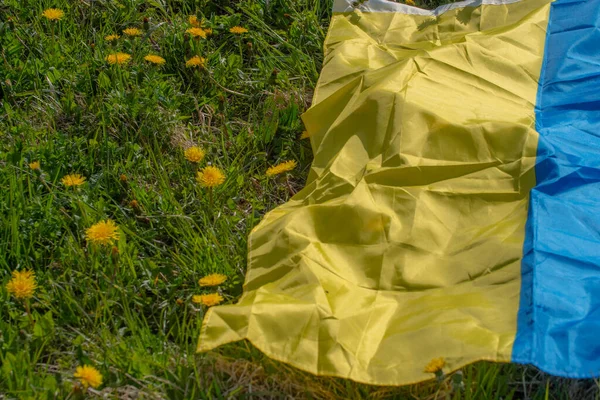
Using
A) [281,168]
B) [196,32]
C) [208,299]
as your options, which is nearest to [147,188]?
[281,168]

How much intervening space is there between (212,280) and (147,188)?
56 centimetres

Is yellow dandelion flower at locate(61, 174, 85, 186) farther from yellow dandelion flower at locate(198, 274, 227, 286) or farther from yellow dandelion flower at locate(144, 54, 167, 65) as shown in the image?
yellow dandelion flower at locate(144, 54, 167, 65)

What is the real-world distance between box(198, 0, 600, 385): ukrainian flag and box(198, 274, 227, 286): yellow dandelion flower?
0.07 m

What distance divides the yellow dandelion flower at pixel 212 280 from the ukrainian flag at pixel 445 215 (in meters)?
0.07

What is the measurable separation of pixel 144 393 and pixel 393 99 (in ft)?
3.71

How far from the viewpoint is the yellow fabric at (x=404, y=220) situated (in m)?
1.67

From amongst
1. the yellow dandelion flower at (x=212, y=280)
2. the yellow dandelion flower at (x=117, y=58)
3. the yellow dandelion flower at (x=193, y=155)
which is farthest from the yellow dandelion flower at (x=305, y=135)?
the yellow dandelion flower at (x=212, y=280)

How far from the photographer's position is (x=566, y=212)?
198 cm

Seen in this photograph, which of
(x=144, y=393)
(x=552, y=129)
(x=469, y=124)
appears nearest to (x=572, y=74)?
(x=552, y=129)

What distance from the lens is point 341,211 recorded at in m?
2.05

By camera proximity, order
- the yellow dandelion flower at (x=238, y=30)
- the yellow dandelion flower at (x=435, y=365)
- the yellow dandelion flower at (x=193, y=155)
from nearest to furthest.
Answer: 1. the yellow dandelion flower at (x=435, y=365)
2. the yellow dandelion flower at (x=193, y=155)
3. the yellow dandelion flower at (x=238, y=30)

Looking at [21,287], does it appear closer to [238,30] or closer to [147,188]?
[147,188]

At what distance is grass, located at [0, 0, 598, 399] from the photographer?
171 cm

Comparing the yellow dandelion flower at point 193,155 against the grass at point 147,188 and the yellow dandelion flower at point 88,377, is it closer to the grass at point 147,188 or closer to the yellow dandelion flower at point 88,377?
the grass at point 147,188
